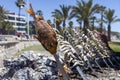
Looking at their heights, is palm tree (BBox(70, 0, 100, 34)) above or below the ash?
above

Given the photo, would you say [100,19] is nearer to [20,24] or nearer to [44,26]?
[44,26]

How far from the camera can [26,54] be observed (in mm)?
12938

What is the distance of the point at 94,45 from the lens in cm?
1580

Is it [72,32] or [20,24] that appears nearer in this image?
[72,32]

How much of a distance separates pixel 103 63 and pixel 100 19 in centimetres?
5023

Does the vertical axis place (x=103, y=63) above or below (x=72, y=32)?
below

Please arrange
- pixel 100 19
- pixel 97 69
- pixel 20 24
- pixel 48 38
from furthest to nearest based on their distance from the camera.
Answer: pixel 20 24 < pixel 100 19 < pixel 97 69 < pixel 48 38

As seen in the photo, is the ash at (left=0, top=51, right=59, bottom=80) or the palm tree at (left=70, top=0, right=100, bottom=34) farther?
the palm tree at (left=70, top=0, right=100, bottom=34)

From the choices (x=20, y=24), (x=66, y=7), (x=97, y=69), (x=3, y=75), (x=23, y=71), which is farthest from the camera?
(x=20, y=24)

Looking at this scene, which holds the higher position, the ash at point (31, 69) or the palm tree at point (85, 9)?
the palm tree at point (85, 9)

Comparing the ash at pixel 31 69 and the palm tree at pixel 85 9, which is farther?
the palm tree at pixel 85 9

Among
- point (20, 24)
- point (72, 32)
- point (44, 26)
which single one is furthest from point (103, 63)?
point (20, 24)

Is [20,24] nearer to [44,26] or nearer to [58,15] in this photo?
[58,15]

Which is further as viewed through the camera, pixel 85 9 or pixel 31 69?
pixel 85 9
